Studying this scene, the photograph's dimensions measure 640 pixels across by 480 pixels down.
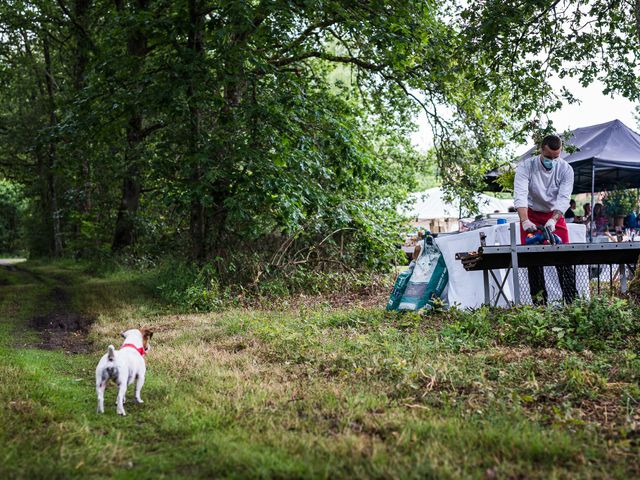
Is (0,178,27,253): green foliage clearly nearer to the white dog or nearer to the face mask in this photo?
the face mask

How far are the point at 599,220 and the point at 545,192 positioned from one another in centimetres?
925

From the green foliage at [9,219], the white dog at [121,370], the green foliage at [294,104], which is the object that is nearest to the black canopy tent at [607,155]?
the green foliage at [294,104]

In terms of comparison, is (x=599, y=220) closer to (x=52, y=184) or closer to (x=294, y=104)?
(x=294, y=104)

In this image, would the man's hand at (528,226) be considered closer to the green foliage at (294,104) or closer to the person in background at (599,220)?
the green foliage at (294,104)

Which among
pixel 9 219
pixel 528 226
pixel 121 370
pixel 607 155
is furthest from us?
pixel 9 219

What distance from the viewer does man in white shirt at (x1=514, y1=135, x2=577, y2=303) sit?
6.67m

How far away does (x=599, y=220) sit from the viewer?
1489 centimetres

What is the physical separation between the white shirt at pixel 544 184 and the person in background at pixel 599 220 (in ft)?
28.5

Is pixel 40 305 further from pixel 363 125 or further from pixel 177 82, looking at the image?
pixel 363 125

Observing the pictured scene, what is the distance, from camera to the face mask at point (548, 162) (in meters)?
6.75

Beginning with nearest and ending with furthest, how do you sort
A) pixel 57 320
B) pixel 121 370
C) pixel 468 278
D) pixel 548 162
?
pixel 121 370
pixel 548 162
pixel 468 278
pixel 57 320

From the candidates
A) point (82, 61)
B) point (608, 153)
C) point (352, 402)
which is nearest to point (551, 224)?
point (352, 402)

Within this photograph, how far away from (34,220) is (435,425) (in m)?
27.8

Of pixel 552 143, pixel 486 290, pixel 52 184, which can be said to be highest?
pixel 52 184
